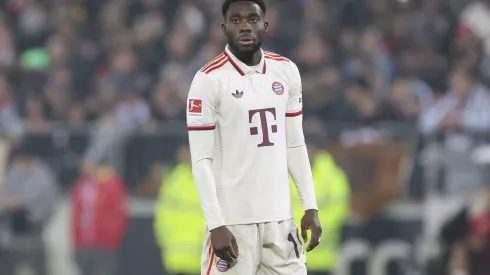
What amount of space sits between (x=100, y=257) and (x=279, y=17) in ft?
12.0

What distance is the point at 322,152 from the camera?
9727 mm

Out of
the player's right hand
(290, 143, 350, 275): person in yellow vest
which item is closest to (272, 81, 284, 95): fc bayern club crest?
the player's right hand

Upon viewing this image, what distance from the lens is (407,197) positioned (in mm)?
9602

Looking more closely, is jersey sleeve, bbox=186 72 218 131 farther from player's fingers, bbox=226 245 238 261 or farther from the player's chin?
player's fingers, bbox=226 245 238 261

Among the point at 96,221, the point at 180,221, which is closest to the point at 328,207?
the point at 180,221

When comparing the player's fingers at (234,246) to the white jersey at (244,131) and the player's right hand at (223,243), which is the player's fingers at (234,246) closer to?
the player's right hand at (223,243)

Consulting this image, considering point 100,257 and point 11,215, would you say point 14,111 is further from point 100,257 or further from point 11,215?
point 100,257

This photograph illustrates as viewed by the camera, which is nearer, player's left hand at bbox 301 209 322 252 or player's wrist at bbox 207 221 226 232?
player's wrist at bbox 207 221 226 232

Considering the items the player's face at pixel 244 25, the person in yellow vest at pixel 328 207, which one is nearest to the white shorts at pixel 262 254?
the player's face at pixel 244 25

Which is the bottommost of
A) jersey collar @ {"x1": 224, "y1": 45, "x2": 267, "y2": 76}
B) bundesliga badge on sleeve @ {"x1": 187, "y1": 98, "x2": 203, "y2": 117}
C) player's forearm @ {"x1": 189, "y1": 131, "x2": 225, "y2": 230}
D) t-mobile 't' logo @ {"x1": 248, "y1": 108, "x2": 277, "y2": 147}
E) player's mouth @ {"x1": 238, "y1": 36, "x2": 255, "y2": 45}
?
player's forearm @ {"x1": 189, "y1": 131, "x2": 225, "y2": 230}

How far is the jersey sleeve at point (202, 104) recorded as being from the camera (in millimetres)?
4598

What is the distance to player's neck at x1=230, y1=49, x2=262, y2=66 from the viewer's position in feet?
15.4

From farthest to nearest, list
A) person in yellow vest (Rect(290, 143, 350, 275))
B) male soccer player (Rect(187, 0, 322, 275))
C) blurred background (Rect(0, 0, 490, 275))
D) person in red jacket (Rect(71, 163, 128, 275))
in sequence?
person in red jacket (Rect(71, 163, 128, 275)) < person in yellow vest (Rect(290, 143, 350, 275)) < blurred background (Rect(0, 0, 490, 275)) < male soccer player (Rect(187, 0, 322, 275))

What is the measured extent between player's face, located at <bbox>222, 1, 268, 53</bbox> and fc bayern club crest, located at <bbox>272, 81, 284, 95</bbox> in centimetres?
20
